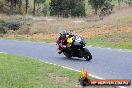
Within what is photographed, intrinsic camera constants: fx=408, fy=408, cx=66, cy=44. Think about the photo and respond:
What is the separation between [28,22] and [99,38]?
1617 cm

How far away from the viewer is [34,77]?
11328mm

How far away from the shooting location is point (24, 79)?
10711 mm

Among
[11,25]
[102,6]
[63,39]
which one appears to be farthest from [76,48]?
[102,6]

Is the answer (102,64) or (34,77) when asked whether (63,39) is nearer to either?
(102,64)

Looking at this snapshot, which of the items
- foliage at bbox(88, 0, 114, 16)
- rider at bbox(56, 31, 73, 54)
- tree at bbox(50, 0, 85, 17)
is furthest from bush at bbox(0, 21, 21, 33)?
foliage at bbox(88, 0, 114, 16)

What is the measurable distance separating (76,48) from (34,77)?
23.5 ft

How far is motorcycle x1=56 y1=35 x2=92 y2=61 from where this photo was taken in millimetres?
17969

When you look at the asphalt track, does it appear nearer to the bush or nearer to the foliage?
the bush

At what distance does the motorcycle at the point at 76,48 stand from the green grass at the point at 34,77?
4.31 meters

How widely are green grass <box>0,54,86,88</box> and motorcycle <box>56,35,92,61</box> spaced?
431 cm

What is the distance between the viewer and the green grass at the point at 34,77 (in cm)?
1015

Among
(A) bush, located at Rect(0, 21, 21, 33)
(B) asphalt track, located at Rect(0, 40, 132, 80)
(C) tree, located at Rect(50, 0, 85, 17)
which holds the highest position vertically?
(B) asphalt track, located at Rect(0, 40, 132, 80)

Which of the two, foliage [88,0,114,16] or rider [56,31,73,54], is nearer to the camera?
rider [56,31,73,54]

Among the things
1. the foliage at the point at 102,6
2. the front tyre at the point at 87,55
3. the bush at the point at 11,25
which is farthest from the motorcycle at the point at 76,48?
the foliage at the point at 102,6
